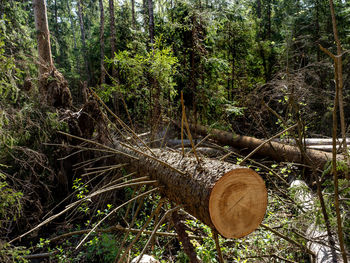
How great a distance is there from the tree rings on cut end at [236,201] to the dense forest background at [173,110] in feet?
2.49

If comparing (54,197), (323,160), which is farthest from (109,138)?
(323,160)

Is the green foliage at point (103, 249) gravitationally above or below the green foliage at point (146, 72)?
below

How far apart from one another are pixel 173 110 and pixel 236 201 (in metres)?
5.73

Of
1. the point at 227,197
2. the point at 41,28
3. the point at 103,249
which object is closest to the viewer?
the point at 227,197

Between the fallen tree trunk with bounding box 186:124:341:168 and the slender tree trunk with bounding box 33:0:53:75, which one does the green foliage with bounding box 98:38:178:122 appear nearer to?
the fallen tree trunk with bounding box 186:124:341:168

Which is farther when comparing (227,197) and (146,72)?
(146,72)

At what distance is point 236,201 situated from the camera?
201 centimetres

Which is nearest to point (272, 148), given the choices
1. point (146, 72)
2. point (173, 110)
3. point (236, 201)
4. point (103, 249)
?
point (173, 110)

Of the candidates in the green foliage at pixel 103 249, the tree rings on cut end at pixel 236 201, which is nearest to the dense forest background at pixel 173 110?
the green foliage at pixel 103 249

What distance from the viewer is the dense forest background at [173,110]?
3328 millimetres

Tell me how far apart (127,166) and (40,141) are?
2.10 metres

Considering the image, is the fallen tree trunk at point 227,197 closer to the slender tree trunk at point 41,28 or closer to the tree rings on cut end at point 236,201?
the tree rings on cut end at point 236,201

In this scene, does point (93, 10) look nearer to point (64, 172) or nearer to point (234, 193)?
point (64, 172)

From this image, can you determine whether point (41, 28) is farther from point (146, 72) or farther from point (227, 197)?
point (227, 197)
